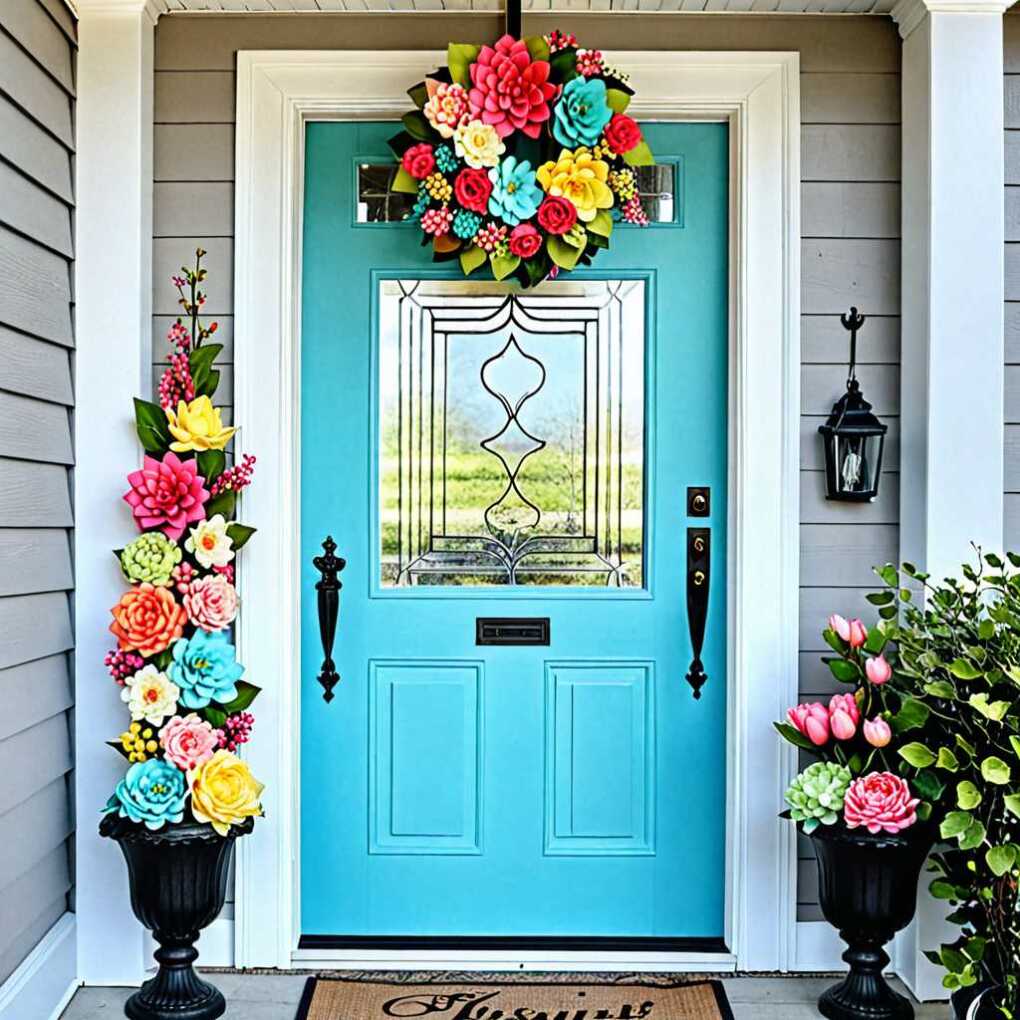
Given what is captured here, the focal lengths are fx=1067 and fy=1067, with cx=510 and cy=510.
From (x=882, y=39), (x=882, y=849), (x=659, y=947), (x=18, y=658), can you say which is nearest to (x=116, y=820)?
(x=18, y=658)

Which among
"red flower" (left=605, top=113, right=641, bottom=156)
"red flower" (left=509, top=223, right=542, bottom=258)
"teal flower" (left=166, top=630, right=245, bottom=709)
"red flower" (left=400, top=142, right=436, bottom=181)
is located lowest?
"teal flower" (left=166, top=630, right=245, bottom=709)

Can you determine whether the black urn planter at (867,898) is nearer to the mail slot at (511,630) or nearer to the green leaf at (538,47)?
the mail slot at (511,630)

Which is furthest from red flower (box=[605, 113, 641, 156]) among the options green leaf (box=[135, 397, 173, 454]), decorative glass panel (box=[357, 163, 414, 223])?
green leaf (box=[135, 397, 173, 454])

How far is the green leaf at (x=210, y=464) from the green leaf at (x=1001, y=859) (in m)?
1.71

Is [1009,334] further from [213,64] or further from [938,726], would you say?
[213,64]

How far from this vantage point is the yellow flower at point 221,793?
2148 mm

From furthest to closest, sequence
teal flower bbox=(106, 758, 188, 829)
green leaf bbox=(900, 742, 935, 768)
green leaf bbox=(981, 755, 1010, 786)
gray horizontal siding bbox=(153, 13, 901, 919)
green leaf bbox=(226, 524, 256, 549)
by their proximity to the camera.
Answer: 1. gray horizontal siding bbox=(153, 13, 901, 919)
2. green leaf bbox=(226, 524, 256, 549)
3. teal flower bbox=(106, 758, 188, 829)
4. green leaf bbox=(900, 742, 935, 768)
5. green leaf bbox=(981, 755, 1010, 786)

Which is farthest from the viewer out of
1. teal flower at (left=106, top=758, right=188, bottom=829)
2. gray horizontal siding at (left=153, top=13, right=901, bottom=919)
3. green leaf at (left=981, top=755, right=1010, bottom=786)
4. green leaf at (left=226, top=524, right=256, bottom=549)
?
gray horizontal siding at (left=153, top=13, right=901, bottom=919)

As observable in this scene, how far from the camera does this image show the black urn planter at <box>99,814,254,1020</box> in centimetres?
216

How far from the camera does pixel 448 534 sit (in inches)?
101

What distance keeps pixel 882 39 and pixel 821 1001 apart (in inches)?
85.6

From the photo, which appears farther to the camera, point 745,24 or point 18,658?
point 745,24

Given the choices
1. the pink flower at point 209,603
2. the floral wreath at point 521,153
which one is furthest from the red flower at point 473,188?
the pink flower at point 209,603

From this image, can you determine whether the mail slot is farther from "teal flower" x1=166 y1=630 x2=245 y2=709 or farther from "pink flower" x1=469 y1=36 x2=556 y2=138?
"pink flower" x1=469 y1=36 x2=556 y2=138
